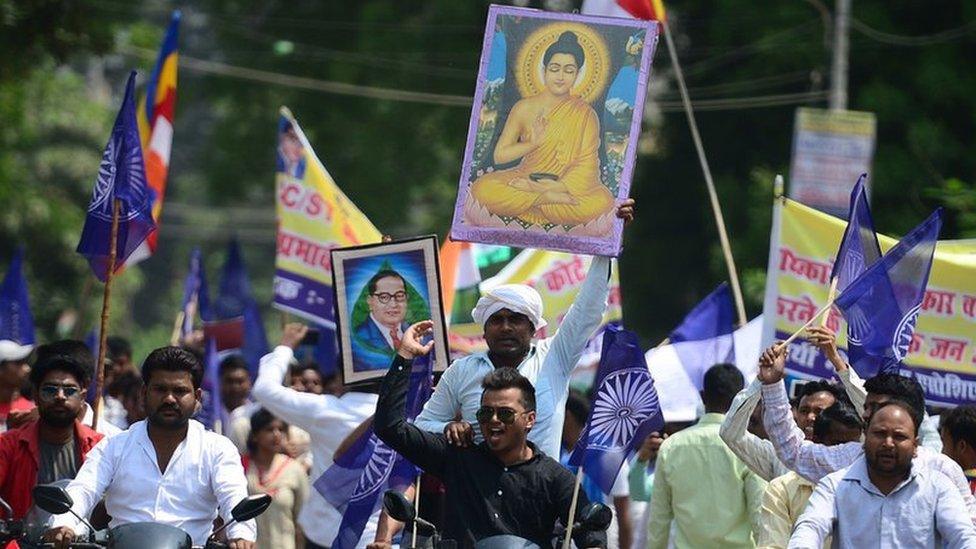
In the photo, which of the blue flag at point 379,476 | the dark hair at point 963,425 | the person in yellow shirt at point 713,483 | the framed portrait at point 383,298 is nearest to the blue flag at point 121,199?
the framed portrait at point 383,298

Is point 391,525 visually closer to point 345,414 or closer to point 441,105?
point 345,414

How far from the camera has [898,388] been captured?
7.82 m

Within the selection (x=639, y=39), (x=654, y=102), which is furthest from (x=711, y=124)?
(x=639, y=39)

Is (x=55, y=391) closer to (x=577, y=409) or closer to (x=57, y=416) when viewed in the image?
(x=57, y=416)

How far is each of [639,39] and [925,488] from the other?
2.88m

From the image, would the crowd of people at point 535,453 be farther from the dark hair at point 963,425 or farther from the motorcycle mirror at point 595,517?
the motorcycle mirror at point 595,517

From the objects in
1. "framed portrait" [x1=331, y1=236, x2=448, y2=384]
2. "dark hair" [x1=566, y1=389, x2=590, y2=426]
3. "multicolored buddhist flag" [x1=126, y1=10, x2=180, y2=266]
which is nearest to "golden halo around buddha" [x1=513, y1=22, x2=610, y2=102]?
"framed portrait" [x1=331, y1=236, x2=448, y2=384]

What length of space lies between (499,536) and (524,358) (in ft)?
4.19

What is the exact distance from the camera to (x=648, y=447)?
38.5 feet

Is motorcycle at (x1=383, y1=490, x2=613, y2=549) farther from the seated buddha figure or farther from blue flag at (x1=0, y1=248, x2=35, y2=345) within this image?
blue flag at (x1=0, y1=248, x2=35, y2=345)

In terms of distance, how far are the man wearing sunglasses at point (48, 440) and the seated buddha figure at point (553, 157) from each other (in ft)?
6.30

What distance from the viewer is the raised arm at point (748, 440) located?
8477 mm

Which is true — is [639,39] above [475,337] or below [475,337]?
above

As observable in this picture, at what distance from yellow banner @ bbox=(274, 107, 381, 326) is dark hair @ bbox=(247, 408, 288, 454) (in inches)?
79.8
